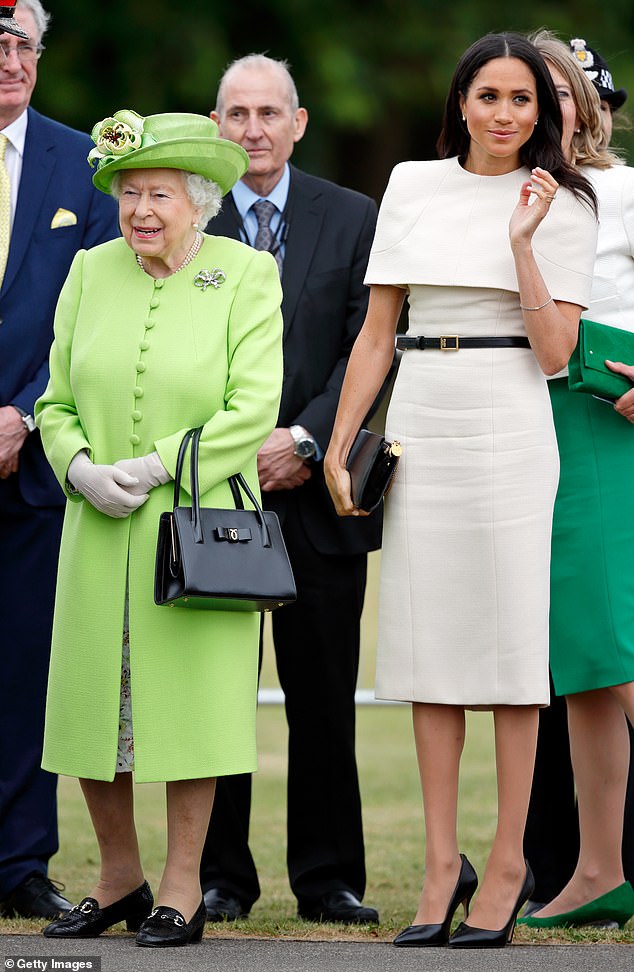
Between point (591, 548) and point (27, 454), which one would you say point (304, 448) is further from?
point (591, 548)

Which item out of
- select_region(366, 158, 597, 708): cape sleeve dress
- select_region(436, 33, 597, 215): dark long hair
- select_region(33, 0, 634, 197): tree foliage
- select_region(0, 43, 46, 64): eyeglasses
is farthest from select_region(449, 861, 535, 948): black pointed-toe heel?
select_region(33, 0, 634, 197): tree foliage

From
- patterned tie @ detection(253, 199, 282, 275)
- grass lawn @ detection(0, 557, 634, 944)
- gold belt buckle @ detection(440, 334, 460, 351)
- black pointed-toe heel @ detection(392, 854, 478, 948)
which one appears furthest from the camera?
patterned tie @ detection(253, 199, 282, 275)

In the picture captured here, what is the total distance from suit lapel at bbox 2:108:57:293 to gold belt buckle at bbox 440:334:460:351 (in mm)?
1328

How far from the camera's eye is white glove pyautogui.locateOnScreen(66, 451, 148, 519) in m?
4.57

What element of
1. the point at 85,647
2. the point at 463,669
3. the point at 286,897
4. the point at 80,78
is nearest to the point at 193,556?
the point at 85,647

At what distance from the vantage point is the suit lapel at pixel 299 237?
217 inches

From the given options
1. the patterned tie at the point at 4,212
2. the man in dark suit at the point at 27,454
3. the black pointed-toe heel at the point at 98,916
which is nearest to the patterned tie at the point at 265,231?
the man in dark suit at the point at 27,454

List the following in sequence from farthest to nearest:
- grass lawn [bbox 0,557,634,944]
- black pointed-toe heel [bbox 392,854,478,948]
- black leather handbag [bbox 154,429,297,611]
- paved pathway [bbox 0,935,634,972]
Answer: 1. grass lawn [bbox 0,557,634,944]
2. black pointed-toe heel [bbox 392,854,478,948]
3. black leather handbag [bbox 154,429,297,611]
4. paved pathway [bbox 0,935,634,972]

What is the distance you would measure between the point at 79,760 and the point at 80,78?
10984 mm

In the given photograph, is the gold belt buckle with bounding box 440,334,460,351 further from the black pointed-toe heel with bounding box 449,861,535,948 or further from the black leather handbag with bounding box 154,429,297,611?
the black pointed-toe heel with bounding box 449,861,535,948

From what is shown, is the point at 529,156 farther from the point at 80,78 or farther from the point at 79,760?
the point at 80,78

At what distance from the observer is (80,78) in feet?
49.0

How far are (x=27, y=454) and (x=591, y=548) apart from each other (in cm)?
152

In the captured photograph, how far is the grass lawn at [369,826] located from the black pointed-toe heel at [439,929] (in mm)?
210
